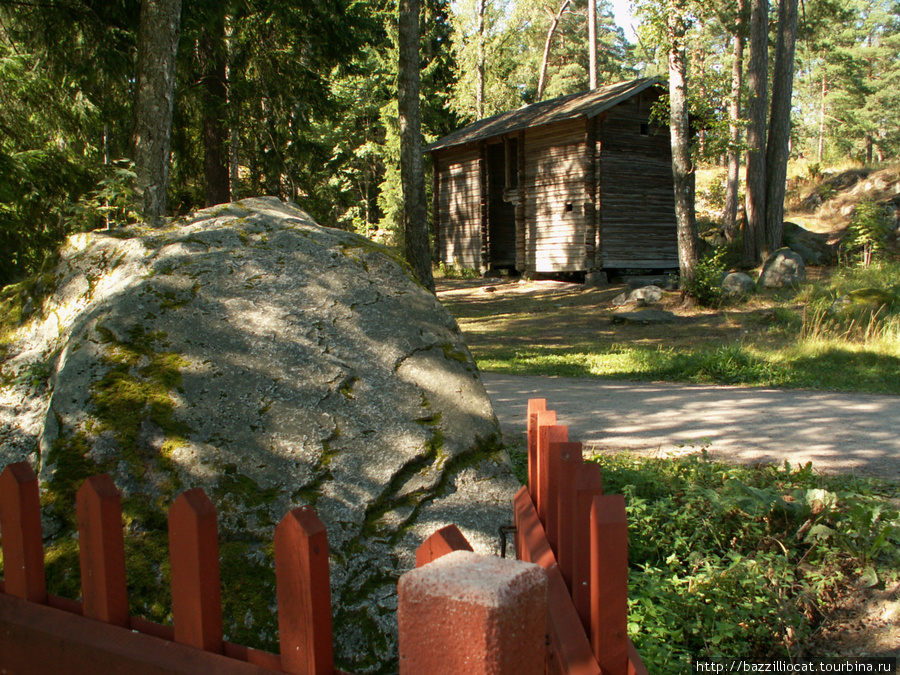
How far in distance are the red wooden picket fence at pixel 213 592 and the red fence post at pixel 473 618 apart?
0.03 metres

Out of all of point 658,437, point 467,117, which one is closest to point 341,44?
point 658,437

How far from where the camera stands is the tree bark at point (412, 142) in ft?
38.7

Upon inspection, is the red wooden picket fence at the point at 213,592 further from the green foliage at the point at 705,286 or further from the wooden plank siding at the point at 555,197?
the wooden plank siding at the point at 555,197

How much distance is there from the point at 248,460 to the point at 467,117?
39.9 metres

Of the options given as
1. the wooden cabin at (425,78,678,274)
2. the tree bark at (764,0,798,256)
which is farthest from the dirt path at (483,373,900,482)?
the wooden cabin at (425,78,678,274)

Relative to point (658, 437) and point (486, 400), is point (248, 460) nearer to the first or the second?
point (486, 400)

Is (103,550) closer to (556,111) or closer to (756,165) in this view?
(756,165)

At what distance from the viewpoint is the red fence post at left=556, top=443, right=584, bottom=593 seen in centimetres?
136

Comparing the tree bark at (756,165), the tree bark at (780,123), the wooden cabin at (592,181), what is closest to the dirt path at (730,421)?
the tree bark at (756,165)

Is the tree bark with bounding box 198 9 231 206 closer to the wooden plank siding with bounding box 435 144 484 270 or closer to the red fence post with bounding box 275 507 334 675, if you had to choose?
the red fence post with bounding box 275 507 334 675

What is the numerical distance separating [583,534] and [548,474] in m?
0.44

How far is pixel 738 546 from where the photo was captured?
3.04 meters

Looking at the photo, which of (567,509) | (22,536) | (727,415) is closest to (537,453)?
(567,509)

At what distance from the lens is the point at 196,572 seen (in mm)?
1182
